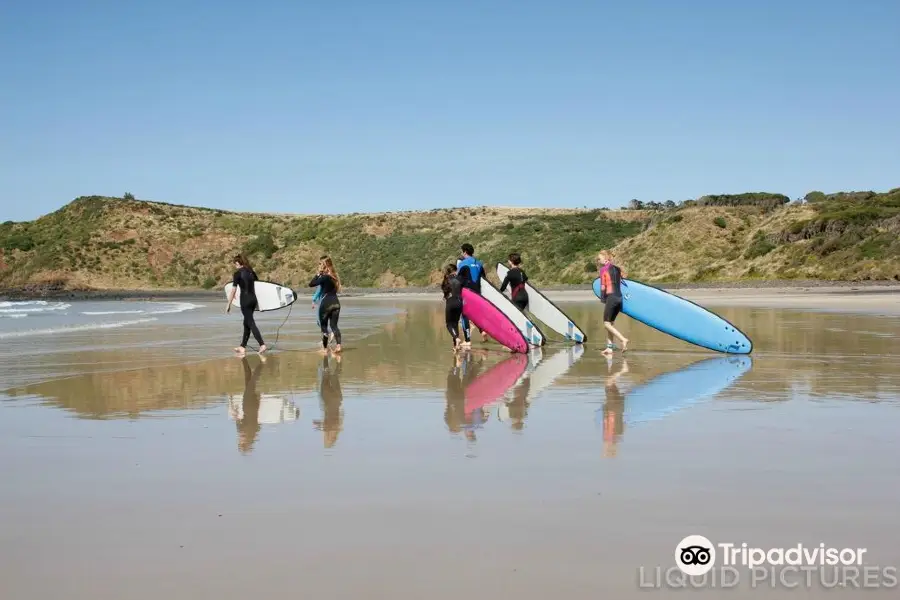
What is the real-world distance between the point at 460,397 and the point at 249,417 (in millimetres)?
2187

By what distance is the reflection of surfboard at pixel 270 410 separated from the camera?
7753mm

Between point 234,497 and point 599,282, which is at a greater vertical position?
point 599,282

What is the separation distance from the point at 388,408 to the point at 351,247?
277 ft

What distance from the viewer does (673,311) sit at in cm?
1451

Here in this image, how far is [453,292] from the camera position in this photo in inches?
571

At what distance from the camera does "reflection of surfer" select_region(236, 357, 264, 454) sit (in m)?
6.61

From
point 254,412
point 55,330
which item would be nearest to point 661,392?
point 254,412

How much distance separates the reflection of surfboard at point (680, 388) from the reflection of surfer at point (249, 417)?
8.96 feet

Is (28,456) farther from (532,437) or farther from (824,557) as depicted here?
(824,557)

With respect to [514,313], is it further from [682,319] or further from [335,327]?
[335,327]

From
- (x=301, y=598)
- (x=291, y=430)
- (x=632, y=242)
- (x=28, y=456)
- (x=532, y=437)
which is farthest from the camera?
(x=632, y=242)

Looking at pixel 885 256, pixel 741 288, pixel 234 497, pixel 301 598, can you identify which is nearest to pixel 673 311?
pixel 234 497

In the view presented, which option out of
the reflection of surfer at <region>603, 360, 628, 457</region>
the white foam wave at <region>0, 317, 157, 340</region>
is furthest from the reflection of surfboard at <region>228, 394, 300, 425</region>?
the white foam wave at <region>0, 317, 157, 340</region>

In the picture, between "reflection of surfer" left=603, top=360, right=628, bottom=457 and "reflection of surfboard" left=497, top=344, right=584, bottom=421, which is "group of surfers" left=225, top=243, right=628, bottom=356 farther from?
"reflection of surfer" left=603, top=360, right=628, bottom=457
